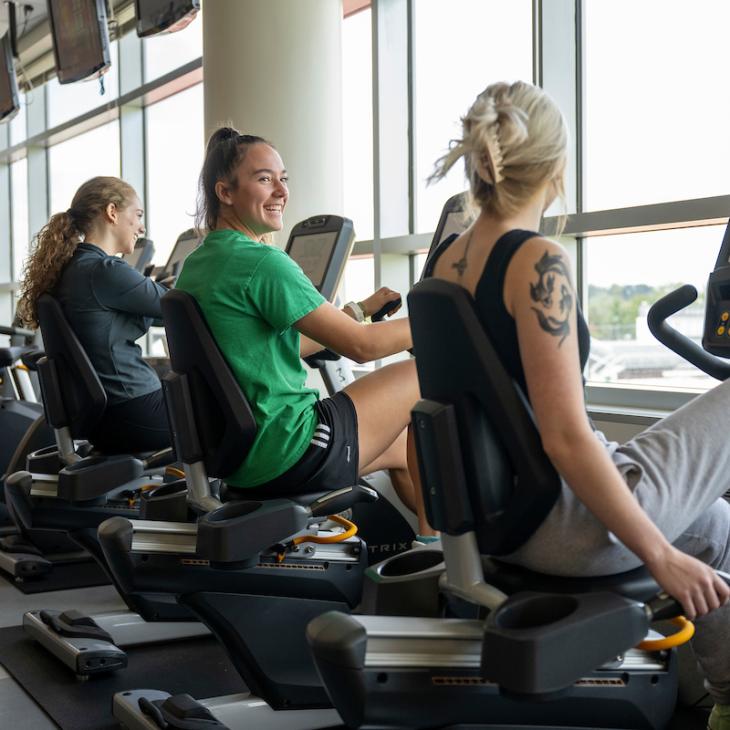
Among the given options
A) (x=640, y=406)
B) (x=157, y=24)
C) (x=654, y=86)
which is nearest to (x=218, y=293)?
(x=640, y=406)

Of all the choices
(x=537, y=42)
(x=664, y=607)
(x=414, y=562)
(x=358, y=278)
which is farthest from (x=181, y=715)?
(x=358, y=278)

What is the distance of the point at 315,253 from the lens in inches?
115

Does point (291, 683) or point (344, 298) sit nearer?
point (291, 683)

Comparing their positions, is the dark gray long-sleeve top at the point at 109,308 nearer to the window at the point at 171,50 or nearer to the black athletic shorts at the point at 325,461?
the black athletic shorts at the point at 325,461

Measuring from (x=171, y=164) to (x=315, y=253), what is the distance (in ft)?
16.0

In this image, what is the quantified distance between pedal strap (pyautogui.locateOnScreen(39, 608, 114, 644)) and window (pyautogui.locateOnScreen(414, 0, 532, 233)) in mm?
2300

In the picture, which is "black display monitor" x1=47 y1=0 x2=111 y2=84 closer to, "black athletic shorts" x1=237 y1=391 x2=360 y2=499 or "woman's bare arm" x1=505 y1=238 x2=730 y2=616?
"black athletic shorts" x1=237 y1=391 x2=360 y2=499

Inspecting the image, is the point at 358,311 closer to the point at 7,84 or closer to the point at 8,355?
the point at 8,355

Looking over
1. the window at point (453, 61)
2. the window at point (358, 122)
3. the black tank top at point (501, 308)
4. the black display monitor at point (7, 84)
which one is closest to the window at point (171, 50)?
the black display monitor at point (7, 84)

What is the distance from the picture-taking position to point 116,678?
2.68 metres

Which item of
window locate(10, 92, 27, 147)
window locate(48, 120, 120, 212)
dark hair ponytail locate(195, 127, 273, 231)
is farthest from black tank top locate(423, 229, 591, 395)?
window locate(10, 92, 27, 147)

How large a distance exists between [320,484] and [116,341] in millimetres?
1194

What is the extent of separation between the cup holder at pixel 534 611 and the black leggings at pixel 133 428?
196 cm

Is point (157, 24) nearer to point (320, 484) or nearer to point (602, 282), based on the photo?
point (602, 282)
